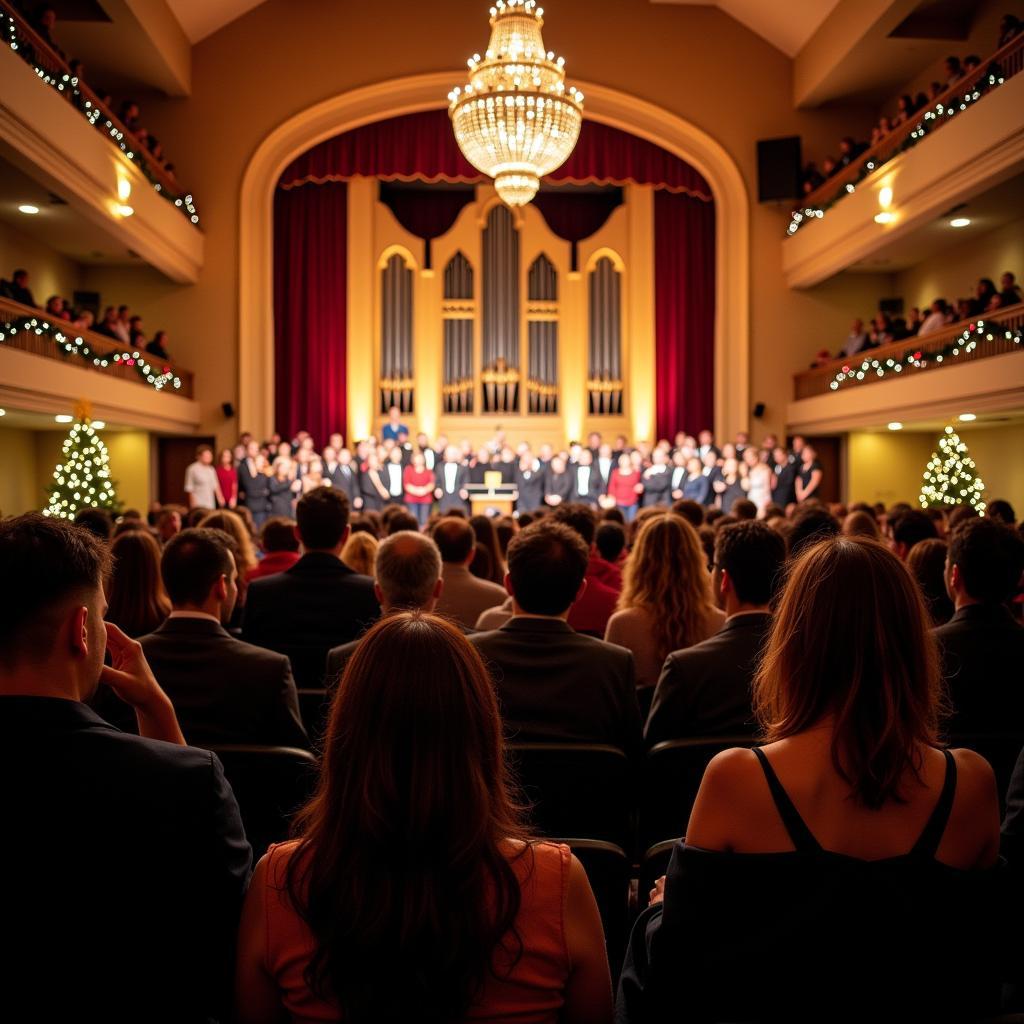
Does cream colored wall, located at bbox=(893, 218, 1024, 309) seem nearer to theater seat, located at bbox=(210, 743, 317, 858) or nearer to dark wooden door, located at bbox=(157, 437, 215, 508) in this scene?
dark wooden door, located at bbox=(157, 437, 215, 508)

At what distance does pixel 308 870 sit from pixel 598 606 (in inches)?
136

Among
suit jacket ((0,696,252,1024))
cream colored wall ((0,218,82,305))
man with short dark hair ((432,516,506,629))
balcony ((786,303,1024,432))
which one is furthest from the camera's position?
cream colored wall ((0,218,82,305))

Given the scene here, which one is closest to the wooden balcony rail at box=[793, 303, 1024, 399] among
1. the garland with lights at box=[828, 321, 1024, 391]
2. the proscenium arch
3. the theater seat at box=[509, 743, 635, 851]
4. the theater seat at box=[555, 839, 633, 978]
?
the garland with lights at box=[828, 321, 1024, 391]

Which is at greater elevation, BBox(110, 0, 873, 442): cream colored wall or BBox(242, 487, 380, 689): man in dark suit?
BBox(110, 0, 873, 442): cream colored wall

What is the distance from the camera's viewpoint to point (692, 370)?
61.3 feet

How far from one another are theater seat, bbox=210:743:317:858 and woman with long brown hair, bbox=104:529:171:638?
4.29ft

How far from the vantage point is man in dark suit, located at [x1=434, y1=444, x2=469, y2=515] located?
16.0 metres

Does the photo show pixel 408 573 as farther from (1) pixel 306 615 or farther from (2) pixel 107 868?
(2) pixel 107 868

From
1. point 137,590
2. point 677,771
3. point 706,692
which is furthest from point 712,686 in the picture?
point 137,590

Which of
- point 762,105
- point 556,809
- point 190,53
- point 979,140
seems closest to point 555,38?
point 762,105

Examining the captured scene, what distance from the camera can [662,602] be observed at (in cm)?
388

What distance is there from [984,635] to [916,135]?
12093 millimetres

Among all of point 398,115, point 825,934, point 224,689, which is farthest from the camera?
point 398,115

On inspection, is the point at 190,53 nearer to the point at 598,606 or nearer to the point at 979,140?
the point at 979,140
